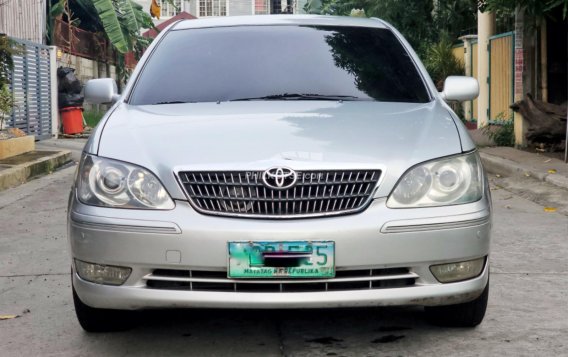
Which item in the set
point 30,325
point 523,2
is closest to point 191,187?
point 30,325

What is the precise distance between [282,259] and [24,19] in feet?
58.3

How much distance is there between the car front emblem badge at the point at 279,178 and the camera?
145 inches

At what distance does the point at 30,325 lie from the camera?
4.56 m

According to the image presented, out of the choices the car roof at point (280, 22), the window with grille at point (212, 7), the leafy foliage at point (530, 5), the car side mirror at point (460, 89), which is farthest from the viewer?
the window with grille at point (212, 7)

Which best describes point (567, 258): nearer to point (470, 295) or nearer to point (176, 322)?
point (470, 295)

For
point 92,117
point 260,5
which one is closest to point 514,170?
point 92,117

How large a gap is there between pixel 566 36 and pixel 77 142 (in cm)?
1011

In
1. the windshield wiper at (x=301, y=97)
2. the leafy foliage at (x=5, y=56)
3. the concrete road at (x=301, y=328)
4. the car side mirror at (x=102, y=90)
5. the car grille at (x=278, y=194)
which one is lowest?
the concrete road at (x=301, y=328)

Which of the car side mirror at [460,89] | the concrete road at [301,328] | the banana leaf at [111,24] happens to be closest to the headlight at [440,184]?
the concrete road at [301,328]

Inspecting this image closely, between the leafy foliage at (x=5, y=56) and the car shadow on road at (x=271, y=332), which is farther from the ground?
the leafy foliage at (x=5, y=56)

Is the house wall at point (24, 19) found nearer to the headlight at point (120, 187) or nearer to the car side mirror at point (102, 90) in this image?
the car side mirror at point (102, 90)

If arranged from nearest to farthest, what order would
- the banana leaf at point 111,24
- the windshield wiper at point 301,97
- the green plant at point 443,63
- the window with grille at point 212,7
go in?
the windshield wiper at point 301,97, the green plant at point 443,63, the banana leaf at point 111,24, the window with grille at point 212,7

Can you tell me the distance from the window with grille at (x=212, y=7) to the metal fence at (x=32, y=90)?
36451 mm

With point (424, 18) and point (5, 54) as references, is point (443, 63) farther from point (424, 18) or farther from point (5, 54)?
point (5, 54)
